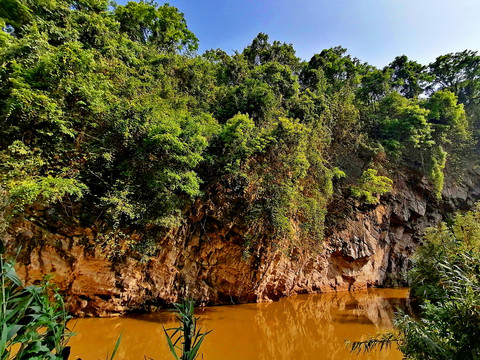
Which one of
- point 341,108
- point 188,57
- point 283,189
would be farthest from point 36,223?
point 341,108

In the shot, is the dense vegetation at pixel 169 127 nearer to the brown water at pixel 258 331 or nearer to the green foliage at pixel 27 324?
the brown water at pixel 258 331

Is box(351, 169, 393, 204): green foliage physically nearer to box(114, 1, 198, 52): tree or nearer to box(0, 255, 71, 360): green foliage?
box(114, 1, 198, 52): tree

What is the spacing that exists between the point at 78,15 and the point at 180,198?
665 cm

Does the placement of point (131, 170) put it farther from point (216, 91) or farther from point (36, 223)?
point (216, 91)

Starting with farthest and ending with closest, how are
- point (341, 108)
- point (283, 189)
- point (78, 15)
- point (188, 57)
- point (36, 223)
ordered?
point (341, 108) < point (188, 57) < point (283, 189) < point (78, 15) < point (36, 223)

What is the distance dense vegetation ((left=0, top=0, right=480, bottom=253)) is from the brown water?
2473 millimetres

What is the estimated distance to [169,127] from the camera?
22.0ft

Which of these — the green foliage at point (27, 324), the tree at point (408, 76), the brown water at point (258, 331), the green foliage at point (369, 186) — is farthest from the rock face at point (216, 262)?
the tree at point (408, 76)

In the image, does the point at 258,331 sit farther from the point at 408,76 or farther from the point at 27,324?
the point at 408,76

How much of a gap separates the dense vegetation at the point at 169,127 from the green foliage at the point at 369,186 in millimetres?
78

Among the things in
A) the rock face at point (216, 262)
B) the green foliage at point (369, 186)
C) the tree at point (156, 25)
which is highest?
the tree at point (156, 25)

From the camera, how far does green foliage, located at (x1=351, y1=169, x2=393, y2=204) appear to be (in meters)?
12.0

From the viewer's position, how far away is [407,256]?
14.1 metres

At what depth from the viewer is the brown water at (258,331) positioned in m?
5.12
